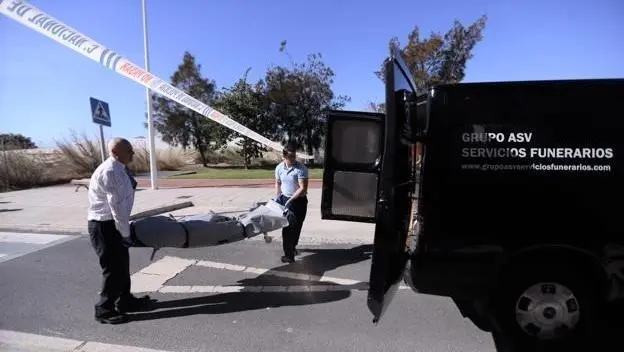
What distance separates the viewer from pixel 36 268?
6.42 m

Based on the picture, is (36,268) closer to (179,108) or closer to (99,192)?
(99,192)

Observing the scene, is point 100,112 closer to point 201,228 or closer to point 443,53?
point 201,228

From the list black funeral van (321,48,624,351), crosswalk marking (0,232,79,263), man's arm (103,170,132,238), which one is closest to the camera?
black funeral van (321,48,624,351)

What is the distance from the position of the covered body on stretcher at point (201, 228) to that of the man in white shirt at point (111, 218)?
267mm

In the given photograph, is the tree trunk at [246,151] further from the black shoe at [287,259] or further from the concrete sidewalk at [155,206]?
the black shoe at [287,259]

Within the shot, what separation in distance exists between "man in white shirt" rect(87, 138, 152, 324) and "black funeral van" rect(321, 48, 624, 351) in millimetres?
2473

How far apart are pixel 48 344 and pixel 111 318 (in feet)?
1.90

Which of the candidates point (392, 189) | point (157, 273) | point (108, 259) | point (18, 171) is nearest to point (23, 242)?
point (157, 273)

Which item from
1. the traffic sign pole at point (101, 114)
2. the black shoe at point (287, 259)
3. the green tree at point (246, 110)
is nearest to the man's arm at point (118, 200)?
the black shoe at point (287, 259)

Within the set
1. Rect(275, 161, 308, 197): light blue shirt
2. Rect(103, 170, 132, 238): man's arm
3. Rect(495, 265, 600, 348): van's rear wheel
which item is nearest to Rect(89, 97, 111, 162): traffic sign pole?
Rect(275, 161, 308, 197): light blue shirt

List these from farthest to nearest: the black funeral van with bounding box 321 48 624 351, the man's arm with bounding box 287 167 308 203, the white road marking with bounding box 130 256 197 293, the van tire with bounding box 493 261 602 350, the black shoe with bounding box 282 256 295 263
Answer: the black shoe with bounding box 282 256 295 263
the man's arm with bounding box 287 167 308 203
the white road marking with bounding box 130 256 197 293
the van tire with bounding box 493 261 602 350
the black funeral van with bounding box 321 48 624 351

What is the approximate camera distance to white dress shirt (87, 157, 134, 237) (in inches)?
173

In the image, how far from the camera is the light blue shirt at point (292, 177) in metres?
6.32

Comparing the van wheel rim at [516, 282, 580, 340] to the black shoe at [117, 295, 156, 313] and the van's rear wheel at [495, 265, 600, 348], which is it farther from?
the black shoe at [117, 295, 156, 313]
